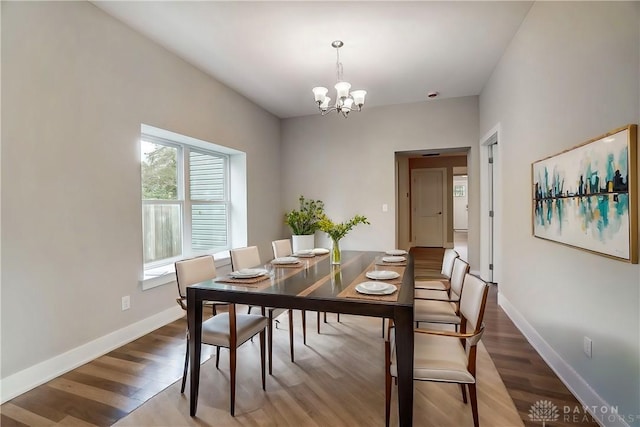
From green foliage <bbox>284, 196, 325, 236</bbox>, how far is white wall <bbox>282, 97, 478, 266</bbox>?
0.13 metres

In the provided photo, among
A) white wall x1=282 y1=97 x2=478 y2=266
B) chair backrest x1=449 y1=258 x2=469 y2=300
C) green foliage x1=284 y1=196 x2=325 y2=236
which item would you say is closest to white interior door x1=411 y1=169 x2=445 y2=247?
white wall x1=282 y1=97 x2=478 y2=266

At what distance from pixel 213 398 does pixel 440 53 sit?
12.1ft

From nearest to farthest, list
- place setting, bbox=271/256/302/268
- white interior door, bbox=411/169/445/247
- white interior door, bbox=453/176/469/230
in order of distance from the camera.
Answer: place setting, bbox=271/256/302/268, white interior door, bbox=411/169/445/247, white interior door, bbox=453/176/469/230

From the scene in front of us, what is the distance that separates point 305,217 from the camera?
213 inches

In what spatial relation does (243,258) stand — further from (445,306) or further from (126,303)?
(445,306)

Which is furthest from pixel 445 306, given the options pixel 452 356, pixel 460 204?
pixel 460 204

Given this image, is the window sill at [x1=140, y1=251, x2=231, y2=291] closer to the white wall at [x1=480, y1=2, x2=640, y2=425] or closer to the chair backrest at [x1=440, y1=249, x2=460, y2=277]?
the chair backrest at [x1=440, y1=249, x2=460, y2=277]

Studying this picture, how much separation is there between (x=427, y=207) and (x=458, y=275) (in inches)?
260

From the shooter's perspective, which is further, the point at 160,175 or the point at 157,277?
the point at 160,175

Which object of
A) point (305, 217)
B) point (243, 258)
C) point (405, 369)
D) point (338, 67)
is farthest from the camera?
point (305, 217)

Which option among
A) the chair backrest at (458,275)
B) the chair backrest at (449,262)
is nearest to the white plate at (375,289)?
the chair backrest at (458,275)

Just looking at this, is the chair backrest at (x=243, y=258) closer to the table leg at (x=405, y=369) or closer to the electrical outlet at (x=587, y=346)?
Result: the table leg at (x=405, y=369)

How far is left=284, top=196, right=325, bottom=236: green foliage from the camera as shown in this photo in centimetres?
538

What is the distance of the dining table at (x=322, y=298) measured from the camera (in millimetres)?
1419
